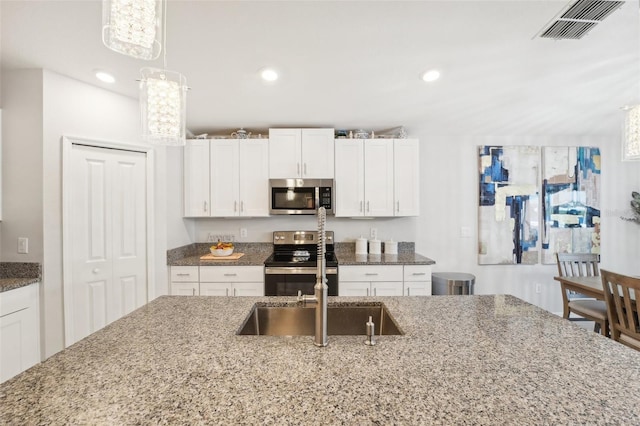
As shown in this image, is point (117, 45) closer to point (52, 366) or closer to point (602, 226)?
point (52, 366)

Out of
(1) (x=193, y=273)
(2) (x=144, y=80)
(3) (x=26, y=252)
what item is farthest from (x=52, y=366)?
(1) (x=193, y=273)

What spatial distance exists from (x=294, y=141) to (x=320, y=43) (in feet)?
4.59

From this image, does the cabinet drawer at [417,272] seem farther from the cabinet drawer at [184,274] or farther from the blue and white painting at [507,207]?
the cabinet drawer at [184,274]

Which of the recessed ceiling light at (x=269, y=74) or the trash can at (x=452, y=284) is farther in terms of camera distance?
the trash can at (x=452, y=284)

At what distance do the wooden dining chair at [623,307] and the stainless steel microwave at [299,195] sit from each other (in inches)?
91.7

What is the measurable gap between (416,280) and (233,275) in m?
1.85

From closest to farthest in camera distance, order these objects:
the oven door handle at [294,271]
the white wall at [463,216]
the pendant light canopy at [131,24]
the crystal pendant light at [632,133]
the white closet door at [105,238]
→ the pendant light canopy at [131,24], the crystal pendant light at [632,133], the white closet door at [105,238], the oven door handle at [294,271], the white wall at [463,216]

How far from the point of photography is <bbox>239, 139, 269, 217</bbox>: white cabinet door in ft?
10.8

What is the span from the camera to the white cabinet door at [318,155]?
327cm

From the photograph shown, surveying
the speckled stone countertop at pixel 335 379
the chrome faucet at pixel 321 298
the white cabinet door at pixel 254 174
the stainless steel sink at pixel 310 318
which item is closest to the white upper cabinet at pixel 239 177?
the white cabinet door at pixel 254 174

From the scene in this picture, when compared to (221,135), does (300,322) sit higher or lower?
lower

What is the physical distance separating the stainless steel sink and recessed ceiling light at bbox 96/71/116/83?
2.19 m

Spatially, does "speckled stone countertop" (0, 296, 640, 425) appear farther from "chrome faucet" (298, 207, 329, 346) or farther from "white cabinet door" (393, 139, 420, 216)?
"white cabinet door" (393, 139, 420, 216)

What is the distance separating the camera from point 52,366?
862 mm
